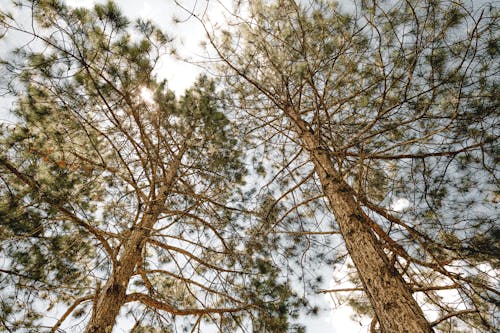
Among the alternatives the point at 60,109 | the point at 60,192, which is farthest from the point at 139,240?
the point at 60,109

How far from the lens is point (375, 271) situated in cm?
194

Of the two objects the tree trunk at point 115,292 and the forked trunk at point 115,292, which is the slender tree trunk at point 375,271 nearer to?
the tree trunk at point 115,292

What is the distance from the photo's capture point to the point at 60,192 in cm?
230

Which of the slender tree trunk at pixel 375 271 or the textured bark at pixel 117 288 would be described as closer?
the slender tree trunk at pixel 375 271

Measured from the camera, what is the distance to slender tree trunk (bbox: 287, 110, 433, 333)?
1642mm

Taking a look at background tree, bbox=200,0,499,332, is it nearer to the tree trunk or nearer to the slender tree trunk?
the slender tree trunk

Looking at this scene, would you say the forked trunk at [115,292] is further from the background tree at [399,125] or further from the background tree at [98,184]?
the background tree at [399,125]

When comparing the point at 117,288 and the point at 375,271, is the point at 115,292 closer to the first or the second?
the point at 117,288

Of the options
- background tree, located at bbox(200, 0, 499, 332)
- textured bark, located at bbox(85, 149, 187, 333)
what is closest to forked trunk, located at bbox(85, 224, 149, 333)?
textured bark, located at bbox(85, 149, 187, 333)

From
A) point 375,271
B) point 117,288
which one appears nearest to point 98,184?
point 117,288

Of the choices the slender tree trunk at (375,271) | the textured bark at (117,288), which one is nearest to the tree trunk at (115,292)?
the textured bark at (117,288)

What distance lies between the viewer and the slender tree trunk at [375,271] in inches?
64.6

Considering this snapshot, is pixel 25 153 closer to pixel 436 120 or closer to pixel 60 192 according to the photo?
pixel 60 192

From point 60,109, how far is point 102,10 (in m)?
1.19
